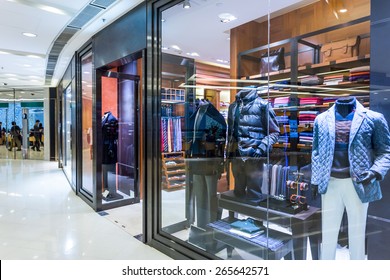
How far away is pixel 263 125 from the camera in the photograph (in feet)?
8.91

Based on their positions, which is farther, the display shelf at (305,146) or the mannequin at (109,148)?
the mannequin at (109,148)

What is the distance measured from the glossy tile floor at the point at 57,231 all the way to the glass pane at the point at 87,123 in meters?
0.48

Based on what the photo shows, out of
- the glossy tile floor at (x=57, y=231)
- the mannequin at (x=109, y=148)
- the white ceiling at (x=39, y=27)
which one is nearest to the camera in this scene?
the glossy tile floor at (x=57, y=231)

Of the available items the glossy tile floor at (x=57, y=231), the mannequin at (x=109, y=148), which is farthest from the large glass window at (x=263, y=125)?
the mannequin at (x=109, y=148)

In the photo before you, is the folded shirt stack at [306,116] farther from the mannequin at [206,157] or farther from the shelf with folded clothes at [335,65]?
the mannequin at [206,157]

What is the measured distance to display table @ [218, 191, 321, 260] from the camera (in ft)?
7.65

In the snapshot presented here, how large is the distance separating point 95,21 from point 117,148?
2283mm

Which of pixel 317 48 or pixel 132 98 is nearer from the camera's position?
pixel 317 48

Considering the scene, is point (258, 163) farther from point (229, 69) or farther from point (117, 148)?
point (117, 148)

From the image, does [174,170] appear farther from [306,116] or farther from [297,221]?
[306,116]

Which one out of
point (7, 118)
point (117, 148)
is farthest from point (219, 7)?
point (7, 118)

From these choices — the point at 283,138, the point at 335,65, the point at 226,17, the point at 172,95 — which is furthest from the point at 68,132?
the point at 335,65

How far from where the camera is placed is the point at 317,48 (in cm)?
259

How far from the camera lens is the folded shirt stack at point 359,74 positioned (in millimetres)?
1924
